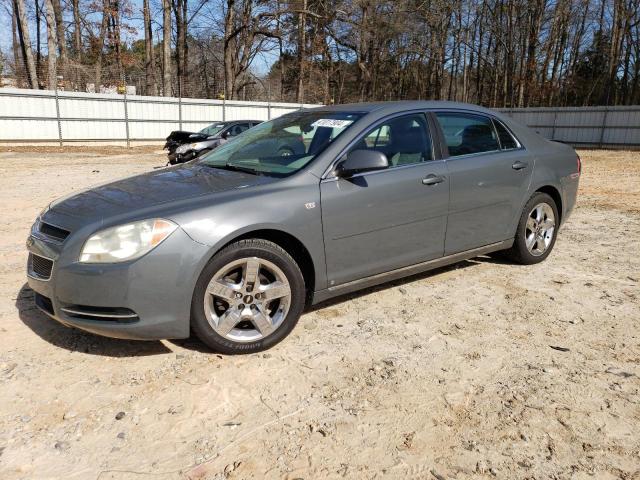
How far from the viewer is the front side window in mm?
3896

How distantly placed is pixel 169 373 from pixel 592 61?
169 ft

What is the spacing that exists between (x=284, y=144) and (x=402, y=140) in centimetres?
92

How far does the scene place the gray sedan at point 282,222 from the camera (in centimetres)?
292

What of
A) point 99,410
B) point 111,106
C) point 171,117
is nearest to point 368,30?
point 171,117

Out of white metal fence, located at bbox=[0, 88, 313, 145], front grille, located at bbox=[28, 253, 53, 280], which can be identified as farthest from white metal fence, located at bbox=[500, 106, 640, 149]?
front grille, located at bbox=[28, 253, 53, 280]

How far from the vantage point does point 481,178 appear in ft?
14.4

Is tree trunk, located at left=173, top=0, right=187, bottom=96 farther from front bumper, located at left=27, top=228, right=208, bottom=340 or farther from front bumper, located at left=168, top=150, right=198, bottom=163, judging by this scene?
front bumper, located at left=27, top=228, right=208, bottom=340

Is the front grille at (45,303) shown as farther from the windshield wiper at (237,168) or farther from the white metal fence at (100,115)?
the white metal fence at (100,115)

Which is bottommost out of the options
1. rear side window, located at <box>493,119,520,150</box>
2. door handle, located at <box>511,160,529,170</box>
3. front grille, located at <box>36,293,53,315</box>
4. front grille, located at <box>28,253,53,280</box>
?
front grille, located at <box>36,293,53,315</box>

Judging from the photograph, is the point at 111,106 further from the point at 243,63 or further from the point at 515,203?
the point at 515,203

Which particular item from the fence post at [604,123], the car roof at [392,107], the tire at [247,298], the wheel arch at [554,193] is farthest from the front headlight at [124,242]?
the fence post at [604,123]

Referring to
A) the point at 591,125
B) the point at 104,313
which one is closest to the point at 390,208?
the point at 104,313

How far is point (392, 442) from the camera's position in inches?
95.8

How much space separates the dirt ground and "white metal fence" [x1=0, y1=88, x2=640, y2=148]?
20.3 meters
